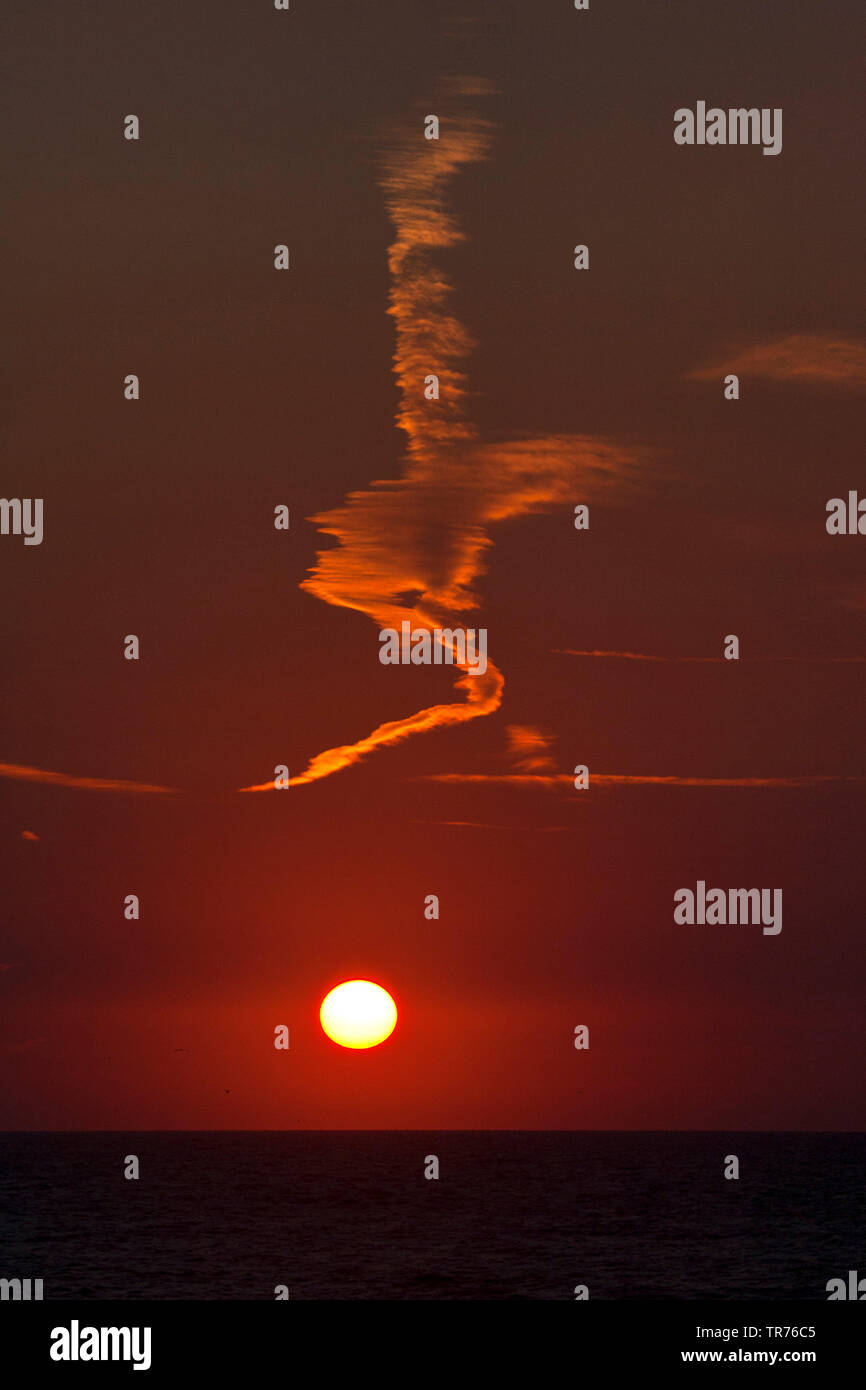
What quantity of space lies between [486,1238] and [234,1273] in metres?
20.8

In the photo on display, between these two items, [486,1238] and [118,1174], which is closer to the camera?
[486,1238]

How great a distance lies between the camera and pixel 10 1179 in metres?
144

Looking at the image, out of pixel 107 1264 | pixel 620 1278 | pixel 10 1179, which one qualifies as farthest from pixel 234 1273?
pixel 10 1179

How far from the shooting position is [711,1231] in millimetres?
97250

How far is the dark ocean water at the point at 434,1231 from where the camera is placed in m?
70.6

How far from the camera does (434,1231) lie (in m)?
95.0

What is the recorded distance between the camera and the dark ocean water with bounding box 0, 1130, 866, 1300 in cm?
7062
